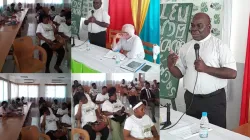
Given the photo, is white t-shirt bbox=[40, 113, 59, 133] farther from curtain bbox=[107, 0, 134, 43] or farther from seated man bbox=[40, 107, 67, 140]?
curtain bbox=[107, 0, 134, 43]

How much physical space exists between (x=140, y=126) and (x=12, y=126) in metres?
0.84

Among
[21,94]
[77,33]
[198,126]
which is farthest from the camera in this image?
[198,126]

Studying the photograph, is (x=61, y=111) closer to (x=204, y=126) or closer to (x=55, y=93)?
(x=55, y=93)

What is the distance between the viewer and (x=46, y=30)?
8.48ft

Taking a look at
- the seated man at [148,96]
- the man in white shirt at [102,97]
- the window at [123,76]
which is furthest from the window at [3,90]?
the seated man at [148,96]

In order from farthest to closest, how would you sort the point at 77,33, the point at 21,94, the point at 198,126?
the point at 198,126, the point at 21,94, the point at 77,33

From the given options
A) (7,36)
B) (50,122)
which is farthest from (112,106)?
(7,36)

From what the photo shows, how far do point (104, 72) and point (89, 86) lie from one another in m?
0.13

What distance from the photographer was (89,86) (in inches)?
95.9

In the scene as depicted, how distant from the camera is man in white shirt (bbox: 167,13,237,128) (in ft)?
9.16

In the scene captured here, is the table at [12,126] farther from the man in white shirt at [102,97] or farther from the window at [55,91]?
the man in white shirt at [102,97]

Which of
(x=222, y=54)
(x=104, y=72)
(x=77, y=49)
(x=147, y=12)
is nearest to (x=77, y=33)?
(x=77, y=49)

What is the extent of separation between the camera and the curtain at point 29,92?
258cm

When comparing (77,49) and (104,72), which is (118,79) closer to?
(104,72)
